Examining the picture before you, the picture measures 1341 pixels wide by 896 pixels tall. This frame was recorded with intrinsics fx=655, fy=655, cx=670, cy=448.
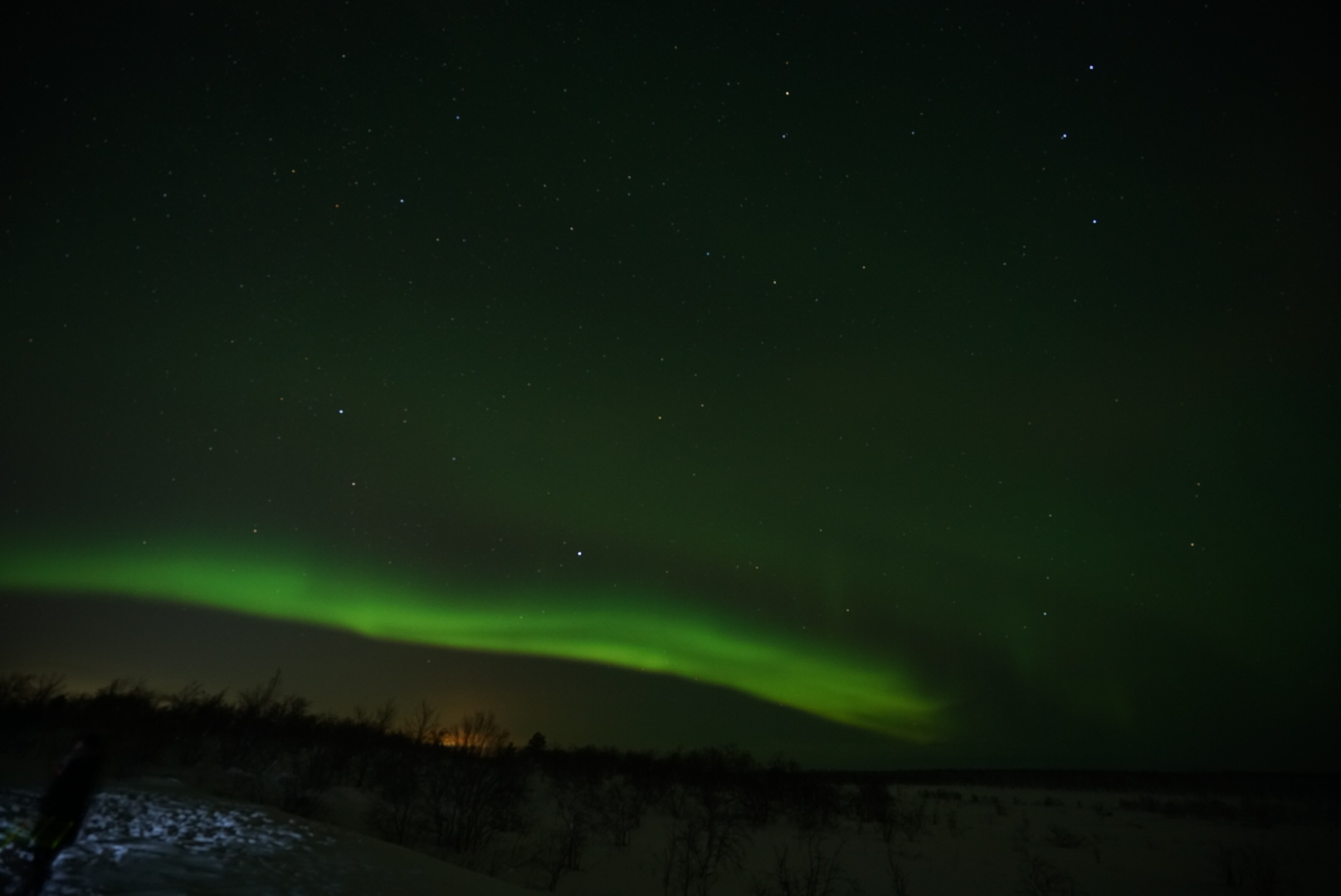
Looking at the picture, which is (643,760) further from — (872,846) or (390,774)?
(872,846)

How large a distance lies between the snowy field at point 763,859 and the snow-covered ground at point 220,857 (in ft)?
0.12

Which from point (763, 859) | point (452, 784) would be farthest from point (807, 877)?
point (452, 784)

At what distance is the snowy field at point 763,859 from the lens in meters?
8.81

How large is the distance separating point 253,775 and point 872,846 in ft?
67.7

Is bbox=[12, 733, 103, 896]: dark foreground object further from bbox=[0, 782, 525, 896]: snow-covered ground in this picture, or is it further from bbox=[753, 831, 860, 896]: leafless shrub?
bbox=[753, 831, 860, 896]: leafless shrub

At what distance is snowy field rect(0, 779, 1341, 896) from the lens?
28.9 feet

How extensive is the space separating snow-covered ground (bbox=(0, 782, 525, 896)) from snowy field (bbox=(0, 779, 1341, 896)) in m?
0.04

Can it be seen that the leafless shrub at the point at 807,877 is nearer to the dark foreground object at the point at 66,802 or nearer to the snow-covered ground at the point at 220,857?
the snow-covered ground at the point at 220,857

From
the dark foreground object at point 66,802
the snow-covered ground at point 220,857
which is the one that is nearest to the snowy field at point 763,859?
the snow-covered ground at point 220,857

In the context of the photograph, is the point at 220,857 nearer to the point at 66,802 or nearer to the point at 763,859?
the point at 66,802

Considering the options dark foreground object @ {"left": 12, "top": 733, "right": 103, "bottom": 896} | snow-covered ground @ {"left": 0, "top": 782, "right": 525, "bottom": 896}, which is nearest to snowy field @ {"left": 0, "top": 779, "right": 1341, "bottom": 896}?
snow-covered ground @ {"left": 0, "top": 782, "right": 525, "bottom": 896}

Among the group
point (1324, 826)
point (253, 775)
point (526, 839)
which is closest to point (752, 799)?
point (526, 839)

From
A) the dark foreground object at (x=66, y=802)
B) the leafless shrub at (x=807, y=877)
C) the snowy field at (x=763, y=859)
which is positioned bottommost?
the leafless shrub at (x=807, y=877)

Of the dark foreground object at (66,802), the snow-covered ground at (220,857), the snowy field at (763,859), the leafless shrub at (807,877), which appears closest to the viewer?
the dark foreground object at (66,802)
